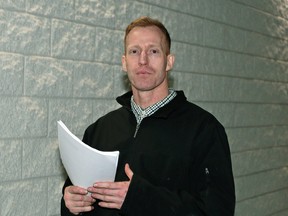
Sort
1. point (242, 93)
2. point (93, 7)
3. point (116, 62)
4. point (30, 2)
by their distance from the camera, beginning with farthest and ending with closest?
1. point (242, 93)
2. point (116, 62)
3. point (93, 7)
4. point (30, 2)

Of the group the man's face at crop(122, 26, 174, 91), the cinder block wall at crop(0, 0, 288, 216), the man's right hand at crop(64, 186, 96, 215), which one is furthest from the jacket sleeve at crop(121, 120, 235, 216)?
the cinder block wall at crop(0, 0, 288, 216)

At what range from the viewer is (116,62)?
7.87 feet

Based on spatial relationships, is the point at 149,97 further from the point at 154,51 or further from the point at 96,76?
the point at 96,76

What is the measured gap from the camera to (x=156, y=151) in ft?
5.37

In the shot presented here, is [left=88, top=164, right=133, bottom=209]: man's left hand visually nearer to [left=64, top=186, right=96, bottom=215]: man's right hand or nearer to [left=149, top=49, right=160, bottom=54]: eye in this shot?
[left=64, top=186, right=96, bottom=215]: man's right hand

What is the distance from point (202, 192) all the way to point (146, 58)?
1.62ft

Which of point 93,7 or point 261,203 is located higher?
point 93,7

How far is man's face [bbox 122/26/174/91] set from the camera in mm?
1687

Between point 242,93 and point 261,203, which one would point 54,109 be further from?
point 261,203

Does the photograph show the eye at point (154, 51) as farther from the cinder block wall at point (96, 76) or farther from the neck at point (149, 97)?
the cinder block wall at point (96, 76)

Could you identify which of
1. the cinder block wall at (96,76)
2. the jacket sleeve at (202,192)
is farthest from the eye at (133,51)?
the cinder block wall at (96,76)

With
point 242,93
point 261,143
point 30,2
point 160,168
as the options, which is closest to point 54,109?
point 30,2

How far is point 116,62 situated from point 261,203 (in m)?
1.92

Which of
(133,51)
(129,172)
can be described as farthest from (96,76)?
(129,172)
